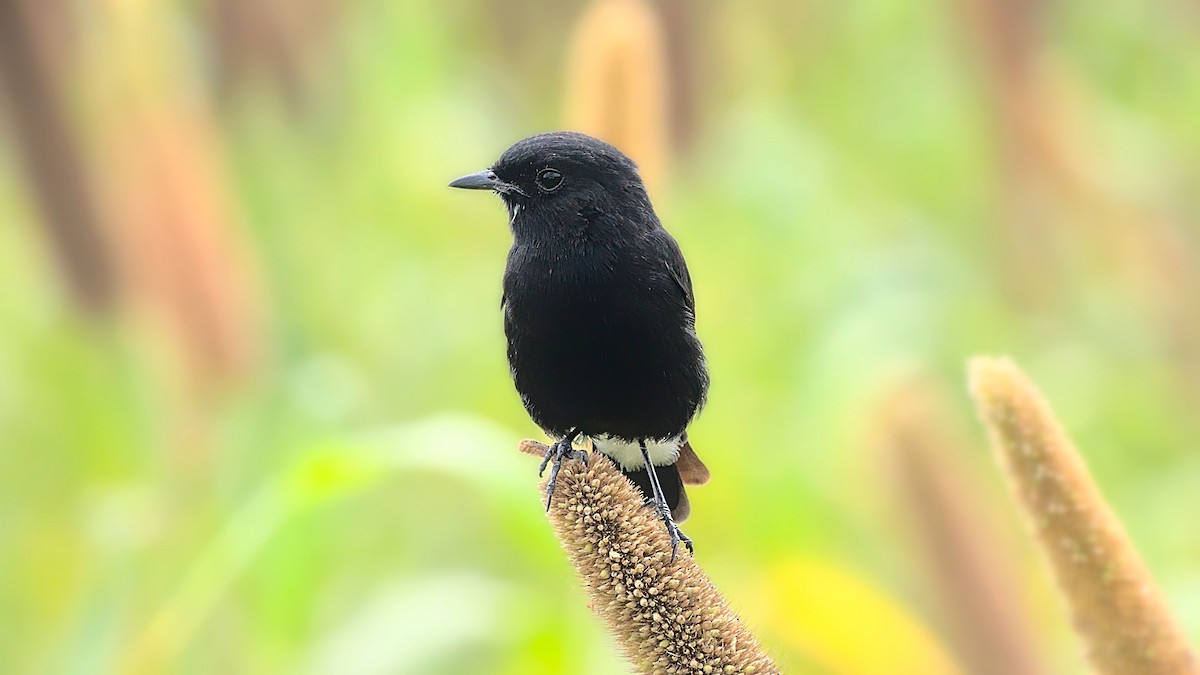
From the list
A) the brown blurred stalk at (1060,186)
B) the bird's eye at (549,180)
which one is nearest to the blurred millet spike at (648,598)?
the bird's eye at (549,180)

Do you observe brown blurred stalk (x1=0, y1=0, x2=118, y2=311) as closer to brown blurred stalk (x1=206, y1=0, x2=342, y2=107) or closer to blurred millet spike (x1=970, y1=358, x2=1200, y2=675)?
brown blurred stalk (x1=206, y1=0, x2=342, y2=107)

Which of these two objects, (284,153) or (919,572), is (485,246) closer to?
(284,153)

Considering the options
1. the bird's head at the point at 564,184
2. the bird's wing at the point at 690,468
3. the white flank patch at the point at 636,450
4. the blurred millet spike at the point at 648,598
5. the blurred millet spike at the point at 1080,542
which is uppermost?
the bird's head at the point at 564,184

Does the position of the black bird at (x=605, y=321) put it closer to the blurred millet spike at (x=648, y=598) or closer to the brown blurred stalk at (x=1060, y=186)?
the blurred millet spike at (x=648, y=598)

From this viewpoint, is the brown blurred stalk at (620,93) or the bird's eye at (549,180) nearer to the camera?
the bird's eye at (549,180)

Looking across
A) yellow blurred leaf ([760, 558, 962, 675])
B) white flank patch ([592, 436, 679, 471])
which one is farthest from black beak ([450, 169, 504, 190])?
yellow blurred leaf ([760, 558, 962, 675])

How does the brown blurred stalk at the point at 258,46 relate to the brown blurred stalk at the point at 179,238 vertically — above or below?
above

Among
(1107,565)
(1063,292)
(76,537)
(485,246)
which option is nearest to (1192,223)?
(1063,292)
